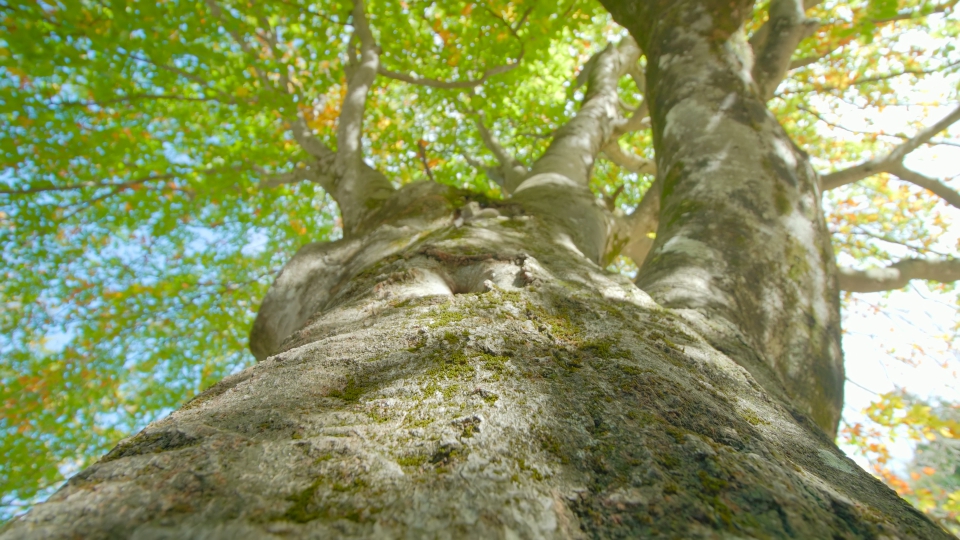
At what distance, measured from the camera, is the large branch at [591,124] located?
388 cm

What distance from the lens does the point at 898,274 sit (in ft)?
12.9

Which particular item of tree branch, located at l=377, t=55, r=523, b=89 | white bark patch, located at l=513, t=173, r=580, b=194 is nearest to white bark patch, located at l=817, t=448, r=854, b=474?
white bark patch, located at l=513, t=173, r=580, b=194

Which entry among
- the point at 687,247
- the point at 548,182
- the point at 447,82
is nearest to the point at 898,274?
the point at 687,247

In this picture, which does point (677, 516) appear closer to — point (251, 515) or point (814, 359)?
point (251, 515)

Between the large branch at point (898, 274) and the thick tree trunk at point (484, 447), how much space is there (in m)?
3.36

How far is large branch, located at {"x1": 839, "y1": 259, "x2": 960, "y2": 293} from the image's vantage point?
383cm

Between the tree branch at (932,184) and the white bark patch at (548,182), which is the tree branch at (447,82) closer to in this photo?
the white bark patch at (548,182)

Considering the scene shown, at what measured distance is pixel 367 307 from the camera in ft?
4.75

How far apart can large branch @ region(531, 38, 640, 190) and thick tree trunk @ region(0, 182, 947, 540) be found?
2594mm

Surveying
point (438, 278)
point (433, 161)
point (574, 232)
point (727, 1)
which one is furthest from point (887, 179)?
point (438, 278)

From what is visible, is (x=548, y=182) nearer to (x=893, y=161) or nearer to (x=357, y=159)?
(x=357, y=159)

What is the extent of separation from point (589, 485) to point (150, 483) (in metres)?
0.59

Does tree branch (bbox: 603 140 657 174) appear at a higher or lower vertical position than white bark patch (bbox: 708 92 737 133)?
higher

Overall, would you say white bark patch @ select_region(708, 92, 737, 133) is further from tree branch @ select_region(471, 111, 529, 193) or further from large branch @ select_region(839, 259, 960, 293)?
tree branch @ select_region(471, 111, 529, 193)
